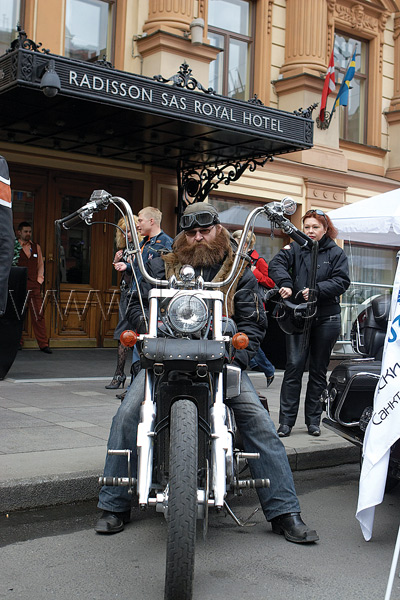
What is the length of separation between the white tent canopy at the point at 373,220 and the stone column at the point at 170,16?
15.0ft

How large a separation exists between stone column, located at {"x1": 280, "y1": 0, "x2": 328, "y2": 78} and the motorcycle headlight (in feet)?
38.9

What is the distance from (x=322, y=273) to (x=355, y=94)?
1135cm

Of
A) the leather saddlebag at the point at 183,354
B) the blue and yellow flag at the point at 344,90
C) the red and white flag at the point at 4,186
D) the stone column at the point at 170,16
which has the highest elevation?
the stone column at the point at 170,16

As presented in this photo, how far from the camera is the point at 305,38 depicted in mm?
14453

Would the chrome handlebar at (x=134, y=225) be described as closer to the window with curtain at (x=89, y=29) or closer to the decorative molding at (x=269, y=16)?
the window with curtain at (x=89, y=29)

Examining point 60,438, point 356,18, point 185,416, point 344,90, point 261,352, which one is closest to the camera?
point 185,416

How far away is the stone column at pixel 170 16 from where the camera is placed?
Result: 1195 centimetres

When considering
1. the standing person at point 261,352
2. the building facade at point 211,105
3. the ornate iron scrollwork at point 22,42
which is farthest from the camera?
the building facade at point 211,105

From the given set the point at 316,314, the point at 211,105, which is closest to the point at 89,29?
the point at 211,105

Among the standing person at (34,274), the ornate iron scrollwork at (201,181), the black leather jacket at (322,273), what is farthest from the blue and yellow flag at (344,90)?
the black leather jacket at (322,273)

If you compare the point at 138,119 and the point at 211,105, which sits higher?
the point at 211,105

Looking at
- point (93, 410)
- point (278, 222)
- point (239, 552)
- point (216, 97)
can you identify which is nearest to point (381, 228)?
point (216, 97)

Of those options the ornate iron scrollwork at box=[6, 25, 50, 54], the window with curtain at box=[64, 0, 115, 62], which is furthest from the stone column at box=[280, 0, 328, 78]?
the ornate iron scrollwork at box=[6, 25, 50, 54]

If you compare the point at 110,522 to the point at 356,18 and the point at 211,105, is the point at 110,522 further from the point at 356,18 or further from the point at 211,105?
the point at 356,18
